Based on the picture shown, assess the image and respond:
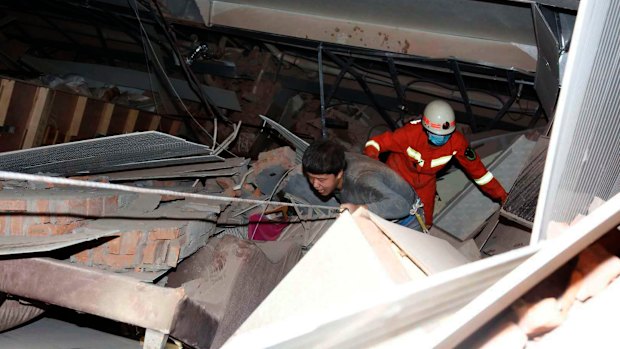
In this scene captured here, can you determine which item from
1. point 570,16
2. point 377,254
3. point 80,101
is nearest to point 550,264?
point 377,254

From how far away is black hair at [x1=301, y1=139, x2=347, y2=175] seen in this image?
11.4 ft

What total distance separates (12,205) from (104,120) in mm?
3617

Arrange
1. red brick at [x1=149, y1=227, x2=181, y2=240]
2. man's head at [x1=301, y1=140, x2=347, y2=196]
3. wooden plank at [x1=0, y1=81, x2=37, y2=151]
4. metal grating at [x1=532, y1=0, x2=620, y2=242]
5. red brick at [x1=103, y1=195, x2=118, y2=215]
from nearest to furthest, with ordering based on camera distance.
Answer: metal grating at [x1=532, y1=0, x2=620, y2=242], red brick at [x1=149, y1=227, x2=181, y2=240], red brick at [x1=103, y1=195, x2=118, y2=215], man's head at [x1=301, y1=140, x2=347, y2=196], wooden plank at [x1=0, y1=81, x2=37, y2=151]

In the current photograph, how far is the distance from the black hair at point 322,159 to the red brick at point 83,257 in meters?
1.28

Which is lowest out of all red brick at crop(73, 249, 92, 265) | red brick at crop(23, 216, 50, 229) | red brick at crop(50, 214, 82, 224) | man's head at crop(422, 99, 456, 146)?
Result: red brick at crop(73, 249, 92, 265)

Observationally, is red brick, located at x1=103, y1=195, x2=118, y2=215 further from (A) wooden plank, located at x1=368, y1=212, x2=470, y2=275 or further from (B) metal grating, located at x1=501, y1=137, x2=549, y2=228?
(B) metal grating, located at x1=501, y1=137, x2=549, y2=228

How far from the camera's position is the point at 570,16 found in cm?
430

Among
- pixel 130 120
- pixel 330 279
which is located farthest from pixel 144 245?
pixel 130 120

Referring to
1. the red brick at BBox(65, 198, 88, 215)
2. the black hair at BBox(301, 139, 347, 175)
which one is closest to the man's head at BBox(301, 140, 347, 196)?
the black hair at BBox(301, 139, 347, 175)

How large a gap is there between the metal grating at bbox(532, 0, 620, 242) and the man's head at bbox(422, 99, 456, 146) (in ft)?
5.87

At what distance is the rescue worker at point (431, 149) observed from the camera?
434 cm

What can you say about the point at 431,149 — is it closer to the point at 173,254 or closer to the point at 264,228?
the point at 264,228

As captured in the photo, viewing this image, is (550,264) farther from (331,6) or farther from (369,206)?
(331,6)

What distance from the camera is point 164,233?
276 centimetres
